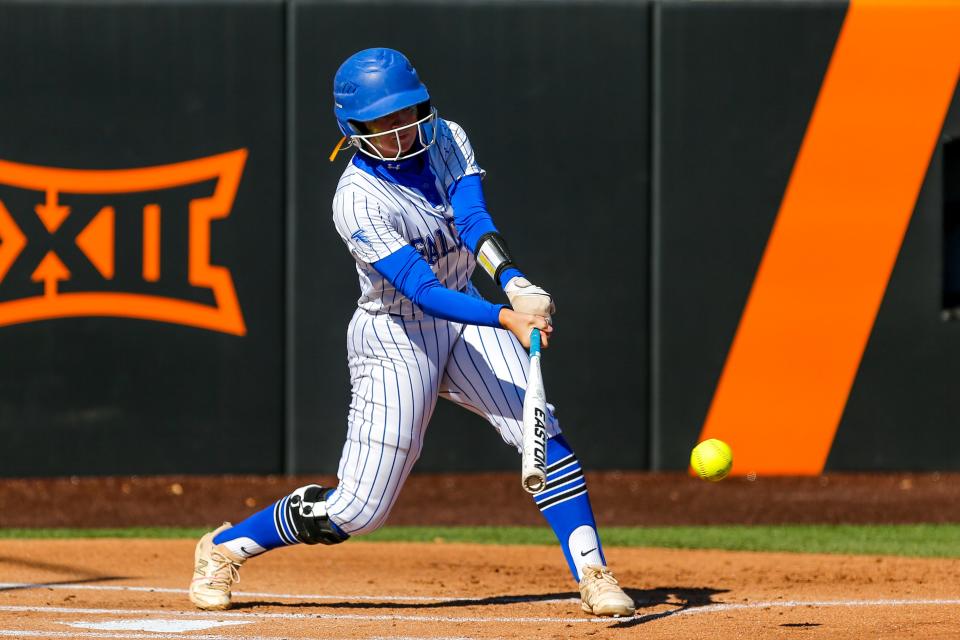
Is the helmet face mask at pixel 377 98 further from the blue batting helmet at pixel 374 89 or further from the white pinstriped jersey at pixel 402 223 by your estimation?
the white pinstriped jersey at pixel 402 223

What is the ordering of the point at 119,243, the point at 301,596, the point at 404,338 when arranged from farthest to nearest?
the point at 119,243, the point at 301,596, the point at 404,338

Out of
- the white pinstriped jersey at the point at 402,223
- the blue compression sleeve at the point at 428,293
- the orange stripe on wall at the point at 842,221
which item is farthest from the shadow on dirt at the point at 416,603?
the orange stripe on wall at the point at 842,221

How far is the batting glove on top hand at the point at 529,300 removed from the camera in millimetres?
4215

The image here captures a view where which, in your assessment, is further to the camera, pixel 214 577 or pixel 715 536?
pixel 715 536

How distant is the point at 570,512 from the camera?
4.57 meters

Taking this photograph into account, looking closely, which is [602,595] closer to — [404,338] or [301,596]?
[404,338]

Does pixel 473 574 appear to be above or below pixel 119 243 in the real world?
below

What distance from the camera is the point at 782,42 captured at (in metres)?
8.38

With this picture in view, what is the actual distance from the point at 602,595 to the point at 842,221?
4379 mm

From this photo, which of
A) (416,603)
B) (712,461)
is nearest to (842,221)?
(712,461)

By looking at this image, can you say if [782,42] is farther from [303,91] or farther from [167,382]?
[167,382]

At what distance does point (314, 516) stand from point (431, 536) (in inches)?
91.2

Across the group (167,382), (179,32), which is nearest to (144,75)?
(179,32)

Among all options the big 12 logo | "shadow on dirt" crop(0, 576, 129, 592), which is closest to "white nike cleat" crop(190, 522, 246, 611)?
"shadow on dirt" crop(0, 576, 129, 592)
